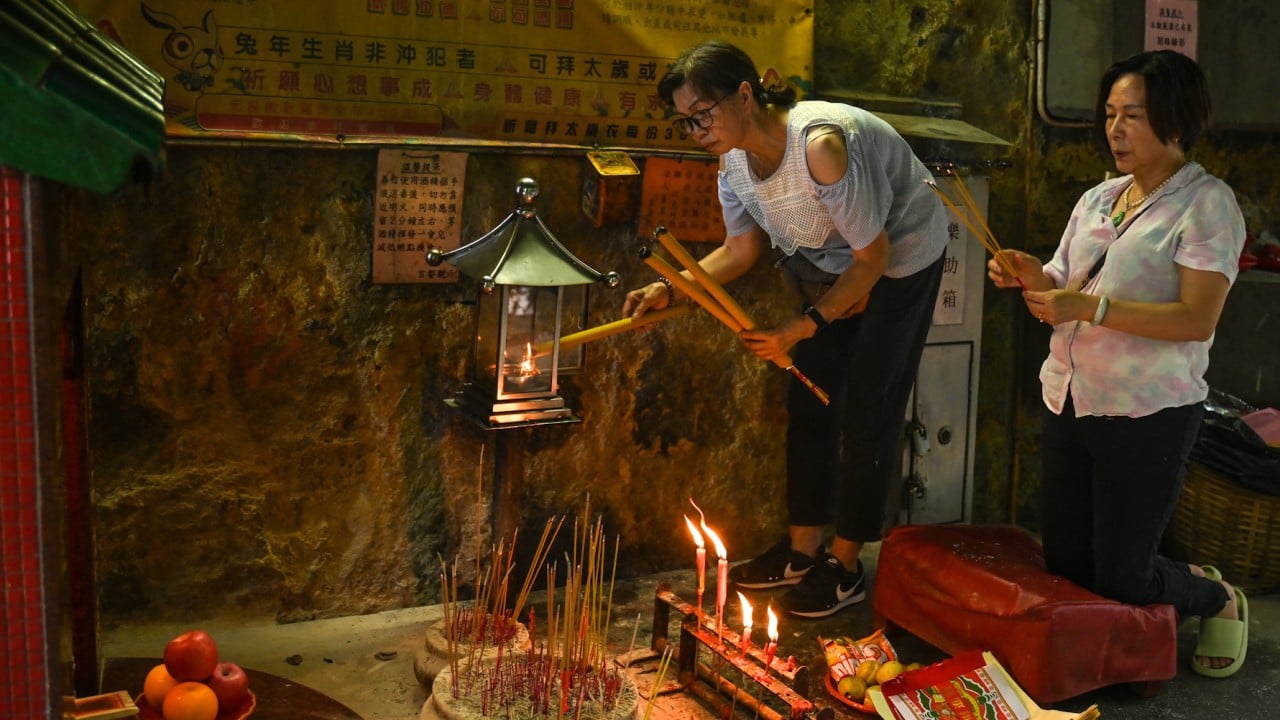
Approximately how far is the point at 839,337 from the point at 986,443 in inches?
65.6

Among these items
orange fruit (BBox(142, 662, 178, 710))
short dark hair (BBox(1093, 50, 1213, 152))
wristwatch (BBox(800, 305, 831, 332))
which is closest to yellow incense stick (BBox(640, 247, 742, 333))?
wristwatch (BBox(800, 305, 831, 332))

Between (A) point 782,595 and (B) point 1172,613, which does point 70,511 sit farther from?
(B) point 1172,613

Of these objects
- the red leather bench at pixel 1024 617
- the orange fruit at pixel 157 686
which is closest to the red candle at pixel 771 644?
the red leather bench at pixel 1024 617

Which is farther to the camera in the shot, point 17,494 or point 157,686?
point 157,686

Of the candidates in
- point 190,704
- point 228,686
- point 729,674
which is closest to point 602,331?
point 729,674

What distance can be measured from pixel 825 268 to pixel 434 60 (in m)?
1.61

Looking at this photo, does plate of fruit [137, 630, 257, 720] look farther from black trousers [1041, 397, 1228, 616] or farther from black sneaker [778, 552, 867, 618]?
black trousers [1041, 397, 1228, 616]

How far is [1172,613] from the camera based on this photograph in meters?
4.08

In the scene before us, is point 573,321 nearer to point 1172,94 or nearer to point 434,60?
point 434,60

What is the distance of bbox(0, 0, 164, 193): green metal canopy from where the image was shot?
6.10 feet

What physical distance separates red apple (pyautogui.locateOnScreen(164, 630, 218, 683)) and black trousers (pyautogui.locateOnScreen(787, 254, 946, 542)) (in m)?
2.50

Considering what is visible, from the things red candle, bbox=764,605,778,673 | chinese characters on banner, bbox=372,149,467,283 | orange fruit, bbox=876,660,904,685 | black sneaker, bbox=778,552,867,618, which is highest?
chinese characters on banner, bbox=372,149,467,283

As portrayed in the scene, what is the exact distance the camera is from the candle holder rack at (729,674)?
11.6ft

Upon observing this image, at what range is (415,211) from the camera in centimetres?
443
